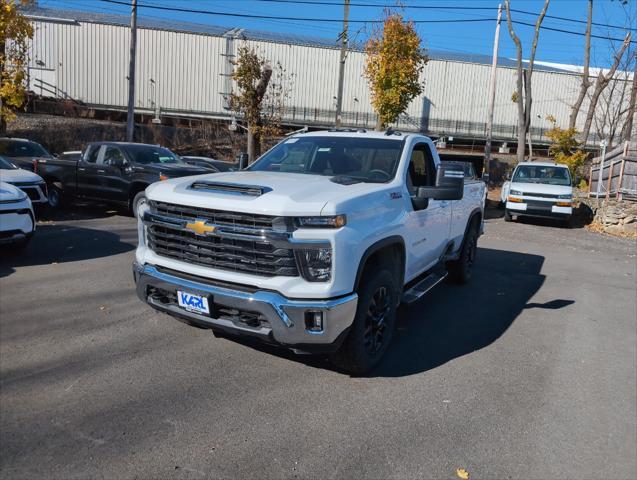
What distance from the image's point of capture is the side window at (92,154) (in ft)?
41.1

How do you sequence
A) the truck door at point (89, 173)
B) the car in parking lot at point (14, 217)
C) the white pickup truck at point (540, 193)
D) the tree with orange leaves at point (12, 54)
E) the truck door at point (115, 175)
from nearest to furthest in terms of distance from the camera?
1. the car in parking lot at point (14, 217)
2. the truck door at point (115, 175)
3. the truck door at point (89, 173)
4. the tree with orange leaves at point (12, 54)
5. the white pickup truck at point (540, 193)

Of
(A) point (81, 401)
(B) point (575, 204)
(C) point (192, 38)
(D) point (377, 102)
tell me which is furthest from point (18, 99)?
(C) point (192, 38)

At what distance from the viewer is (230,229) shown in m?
3.86

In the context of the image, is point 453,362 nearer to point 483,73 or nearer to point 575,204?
point 575,204

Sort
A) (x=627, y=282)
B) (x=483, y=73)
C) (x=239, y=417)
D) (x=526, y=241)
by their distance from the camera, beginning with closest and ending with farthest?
(x=239, y=417) → (x=627, y=282) → (x=526, y=241) → (x=483, y=73)

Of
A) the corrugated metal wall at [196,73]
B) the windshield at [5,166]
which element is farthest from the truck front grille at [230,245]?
the corrugated metal wall at [196,73]

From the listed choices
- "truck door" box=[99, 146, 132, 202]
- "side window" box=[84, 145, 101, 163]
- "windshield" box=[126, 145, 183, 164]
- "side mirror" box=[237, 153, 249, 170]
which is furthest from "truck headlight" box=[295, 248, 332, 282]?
"side window" box=[84, 145, 101, 163]

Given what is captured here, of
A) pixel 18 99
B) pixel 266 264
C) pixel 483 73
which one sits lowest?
pixel 266 264

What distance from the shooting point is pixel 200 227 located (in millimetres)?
3977

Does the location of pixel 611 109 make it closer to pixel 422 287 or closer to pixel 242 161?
pixel 422 287

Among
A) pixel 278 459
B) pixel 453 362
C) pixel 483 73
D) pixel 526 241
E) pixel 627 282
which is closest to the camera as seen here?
pixel 278 459

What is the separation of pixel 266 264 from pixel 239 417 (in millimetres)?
1054

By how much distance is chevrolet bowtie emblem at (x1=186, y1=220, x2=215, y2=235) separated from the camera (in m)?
3.93

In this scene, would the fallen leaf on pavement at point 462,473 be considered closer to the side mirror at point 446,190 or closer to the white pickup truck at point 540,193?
the side mirror at point 446,190
